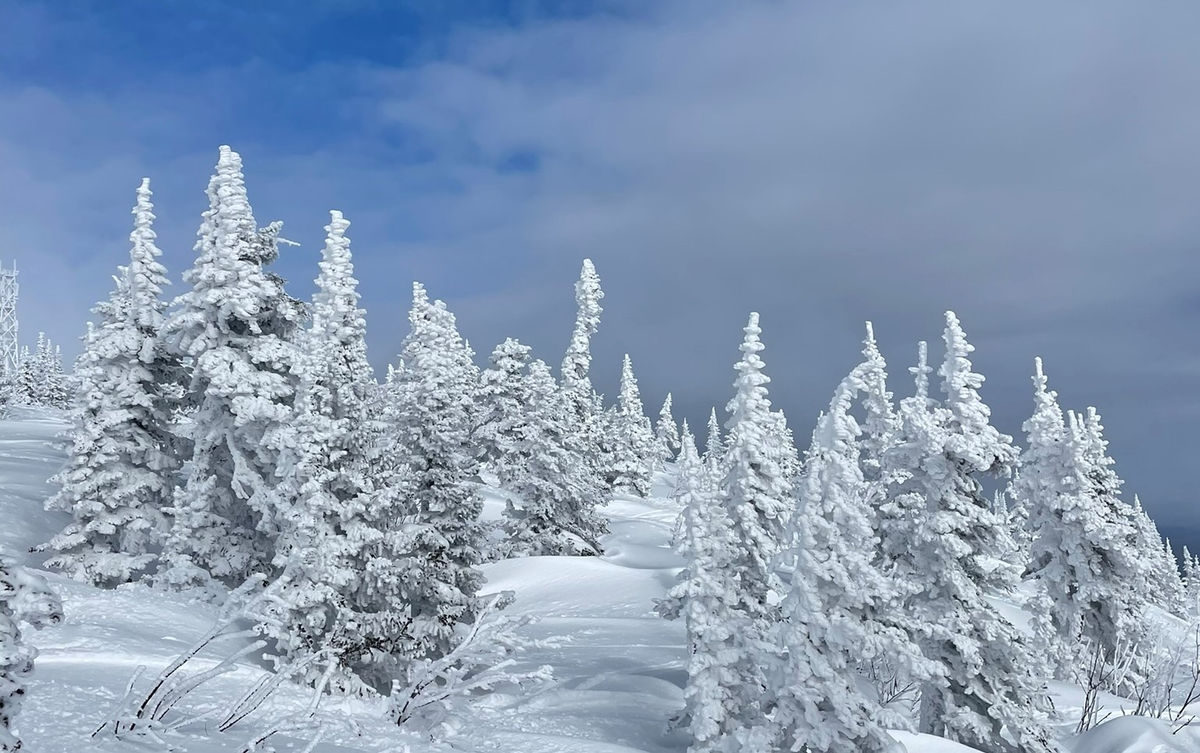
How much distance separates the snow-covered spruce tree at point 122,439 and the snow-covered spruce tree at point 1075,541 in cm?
3175

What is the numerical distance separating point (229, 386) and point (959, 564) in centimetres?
1970

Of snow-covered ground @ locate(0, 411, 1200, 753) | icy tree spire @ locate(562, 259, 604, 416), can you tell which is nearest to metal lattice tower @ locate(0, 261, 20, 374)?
snow-covered ground @ locate(0, 411, 1200, 753)

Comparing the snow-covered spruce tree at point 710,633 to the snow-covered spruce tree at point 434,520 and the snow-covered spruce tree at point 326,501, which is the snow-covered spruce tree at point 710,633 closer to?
the snow-covered spruce tree at point 326,501

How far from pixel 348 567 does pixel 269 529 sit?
3.53 meters

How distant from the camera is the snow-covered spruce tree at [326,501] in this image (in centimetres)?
1861

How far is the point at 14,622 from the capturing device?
4.03 m

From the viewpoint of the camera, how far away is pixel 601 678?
23.9m

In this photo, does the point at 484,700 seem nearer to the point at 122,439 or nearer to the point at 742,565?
the point at 742,565

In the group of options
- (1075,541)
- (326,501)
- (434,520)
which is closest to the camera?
(326,501)

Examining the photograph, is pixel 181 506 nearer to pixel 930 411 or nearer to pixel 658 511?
pixel 930 411

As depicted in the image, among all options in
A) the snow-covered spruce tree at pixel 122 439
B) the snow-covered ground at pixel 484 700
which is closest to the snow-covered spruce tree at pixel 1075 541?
the snow-covered ground at pixel 484 700

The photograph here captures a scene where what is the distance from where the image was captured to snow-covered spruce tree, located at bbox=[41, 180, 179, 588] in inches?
1009

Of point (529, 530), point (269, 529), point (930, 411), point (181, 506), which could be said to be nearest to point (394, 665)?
point (269, 529)

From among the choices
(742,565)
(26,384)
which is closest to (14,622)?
(742,565)
